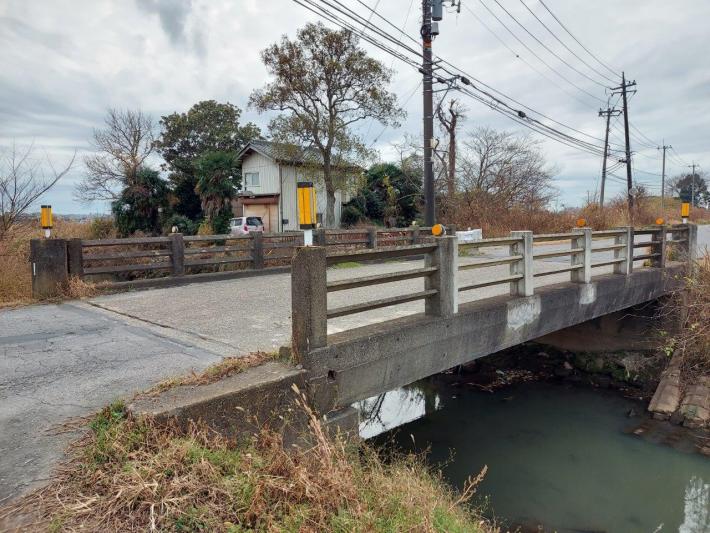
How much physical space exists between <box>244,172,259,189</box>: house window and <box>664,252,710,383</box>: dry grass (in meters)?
26.4

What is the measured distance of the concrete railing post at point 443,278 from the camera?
508cm

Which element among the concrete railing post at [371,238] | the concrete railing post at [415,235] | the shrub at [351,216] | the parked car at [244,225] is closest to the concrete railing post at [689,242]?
the concrete railing post at [415,235]

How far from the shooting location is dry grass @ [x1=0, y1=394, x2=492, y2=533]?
8.14ft

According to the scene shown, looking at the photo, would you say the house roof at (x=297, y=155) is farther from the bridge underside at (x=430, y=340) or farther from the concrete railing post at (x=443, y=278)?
the concrete railing post at (x=443, y=278)

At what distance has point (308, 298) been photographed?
3914 mm

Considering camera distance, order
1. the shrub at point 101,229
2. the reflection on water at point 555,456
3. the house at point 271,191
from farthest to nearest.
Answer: the house at point 271,191 < the shrub at point 101,229 < the reflection on water at point 555,456

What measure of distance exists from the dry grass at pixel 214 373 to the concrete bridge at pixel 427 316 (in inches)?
14.9

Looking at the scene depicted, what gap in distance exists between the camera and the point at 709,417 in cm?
754

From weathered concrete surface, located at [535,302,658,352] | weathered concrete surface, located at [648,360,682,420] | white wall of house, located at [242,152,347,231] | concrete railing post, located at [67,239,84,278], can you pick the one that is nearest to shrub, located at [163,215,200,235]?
white wall of house, located at [242,152,347,231]

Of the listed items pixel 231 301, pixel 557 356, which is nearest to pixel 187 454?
pixel 231 301

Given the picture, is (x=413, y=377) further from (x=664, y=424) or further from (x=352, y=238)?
(x=352, y=238)

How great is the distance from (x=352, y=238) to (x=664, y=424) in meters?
8.73

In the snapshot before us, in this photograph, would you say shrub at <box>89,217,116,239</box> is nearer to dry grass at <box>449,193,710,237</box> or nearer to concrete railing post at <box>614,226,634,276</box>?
dry grass at <box>449,193,710,237</box>

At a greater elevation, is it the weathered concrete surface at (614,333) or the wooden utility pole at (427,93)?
the wooden utility pole at (427,93)
